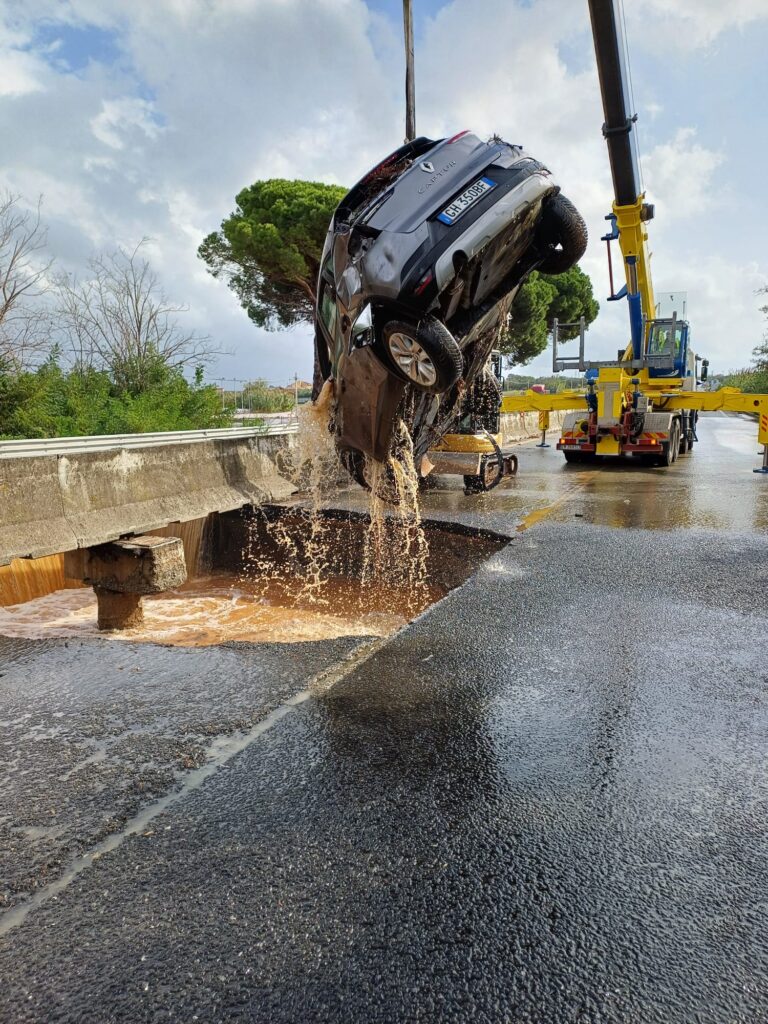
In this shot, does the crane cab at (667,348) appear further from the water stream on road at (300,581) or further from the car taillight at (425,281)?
the car taillight at (425,281)

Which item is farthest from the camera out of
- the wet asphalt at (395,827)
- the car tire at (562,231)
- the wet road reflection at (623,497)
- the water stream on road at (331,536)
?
the wet road reflection at (623,497)

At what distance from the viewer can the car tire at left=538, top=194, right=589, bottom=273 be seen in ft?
16.4

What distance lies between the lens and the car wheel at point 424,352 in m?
4.40

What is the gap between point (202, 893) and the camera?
79.3 inches

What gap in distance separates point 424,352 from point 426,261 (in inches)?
22.1

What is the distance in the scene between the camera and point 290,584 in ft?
26.6

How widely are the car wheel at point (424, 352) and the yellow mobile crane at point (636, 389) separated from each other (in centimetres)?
967

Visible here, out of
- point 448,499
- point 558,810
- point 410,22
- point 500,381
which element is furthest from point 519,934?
point 410,22

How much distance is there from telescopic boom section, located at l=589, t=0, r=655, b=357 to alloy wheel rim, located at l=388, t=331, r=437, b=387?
264 inches

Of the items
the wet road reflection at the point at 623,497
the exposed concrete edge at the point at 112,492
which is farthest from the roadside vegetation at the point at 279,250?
the exposed concrete edge at the point at 112,492

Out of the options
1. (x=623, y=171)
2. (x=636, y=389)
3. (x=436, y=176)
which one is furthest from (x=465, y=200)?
(x=636, y=389)

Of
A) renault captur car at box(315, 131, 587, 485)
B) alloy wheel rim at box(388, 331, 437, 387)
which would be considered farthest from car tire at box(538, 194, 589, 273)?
alloy wheel rim at box(388, 331, 437, 387)

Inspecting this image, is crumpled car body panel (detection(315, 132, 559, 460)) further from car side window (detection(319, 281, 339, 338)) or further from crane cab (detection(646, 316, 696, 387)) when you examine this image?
crane cab (detection(646, 316, 696, 387))

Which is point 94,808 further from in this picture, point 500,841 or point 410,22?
point 410,22
